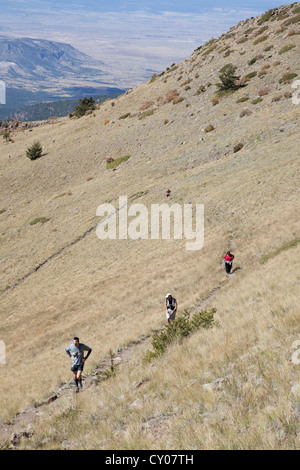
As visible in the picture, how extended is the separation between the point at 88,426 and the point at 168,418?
2.15 meters

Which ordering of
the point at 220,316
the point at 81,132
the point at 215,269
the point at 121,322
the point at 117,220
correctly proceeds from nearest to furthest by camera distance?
1. the point at 220,316
2. the point at 121,322
3. the point at 215,269
4. the point at 117,220
5. the point at 81,132

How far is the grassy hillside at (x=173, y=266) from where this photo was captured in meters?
6.57

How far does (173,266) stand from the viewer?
2398 centimetres

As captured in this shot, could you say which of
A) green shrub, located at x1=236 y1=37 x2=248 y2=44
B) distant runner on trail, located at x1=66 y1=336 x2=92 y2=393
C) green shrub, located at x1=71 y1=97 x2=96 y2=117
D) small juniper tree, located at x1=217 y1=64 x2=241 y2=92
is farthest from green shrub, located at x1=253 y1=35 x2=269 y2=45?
distant runner on trail, located at x1=66 y1=336 x2=92 y2=393

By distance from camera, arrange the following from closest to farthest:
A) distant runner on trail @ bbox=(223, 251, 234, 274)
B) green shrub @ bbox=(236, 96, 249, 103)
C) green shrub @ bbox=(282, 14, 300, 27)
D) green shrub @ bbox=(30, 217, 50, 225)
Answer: distant runner on trail @ bbox=(223, 251, 234, 274) < green shrub @ bbox=(30, 217, 50, 225) < green shrub @ bbox=(236, 96, 249, 103) < green shrub @ bbox=(282, 14, 300, 27)

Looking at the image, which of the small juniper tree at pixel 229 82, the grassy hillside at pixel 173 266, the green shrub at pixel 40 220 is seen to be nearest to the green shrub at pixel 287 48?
the grassy hillside at pixel 173 266

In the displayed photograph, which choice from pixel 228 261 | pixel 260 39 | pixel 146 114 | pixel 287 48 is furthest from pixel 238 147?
pixel 260 39

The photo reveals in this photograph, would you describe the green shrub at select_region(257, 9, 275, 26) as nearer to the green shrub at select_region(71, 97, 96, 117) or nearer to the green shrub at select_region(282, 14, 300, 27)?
the green shrub at select_region(282, 14, 300, 27)

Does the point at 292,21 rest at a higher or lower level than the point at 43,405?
higher

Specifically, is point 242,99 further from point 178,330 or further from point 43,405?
point 43,405

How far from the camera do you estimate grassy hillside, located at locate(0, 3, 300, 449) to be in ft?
21.6
